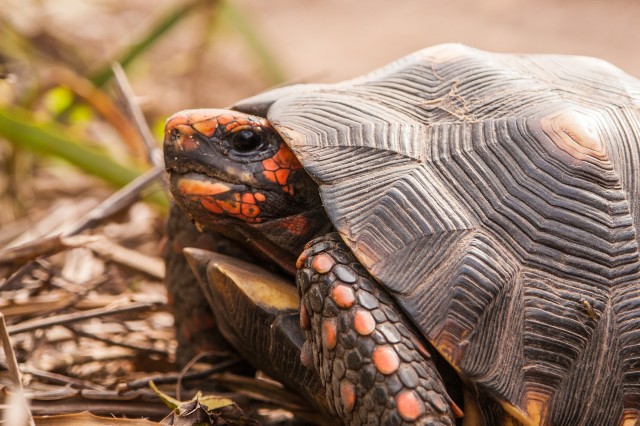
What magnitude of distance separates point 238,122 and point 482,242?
752mm

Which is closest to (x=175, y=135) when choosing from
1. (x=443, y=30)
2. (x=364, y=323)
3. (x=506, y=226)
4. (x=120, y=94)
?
(x=364, y=323)

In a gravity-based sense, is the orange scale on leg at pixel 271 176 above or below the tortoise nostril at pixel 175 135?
below

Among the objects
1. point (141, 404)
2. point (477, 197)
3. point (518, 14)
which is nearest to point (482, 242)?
point (477, 197)

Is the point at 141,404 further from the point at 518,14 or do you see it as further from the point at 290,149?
the point at 518,14

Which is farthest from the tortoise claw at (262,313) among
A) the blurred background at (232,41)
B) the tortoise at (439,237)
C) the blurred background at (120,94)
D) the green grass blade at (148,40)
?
the green grass blade at (148,40)

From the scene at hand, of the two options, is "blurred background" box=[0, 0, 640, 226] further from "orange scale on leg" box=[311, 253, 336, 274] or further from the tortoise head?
"orange scale on leg" box=[311, 253, 336, 274]

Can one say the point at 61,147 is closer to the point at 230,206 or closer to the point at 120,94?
the point at 120,94

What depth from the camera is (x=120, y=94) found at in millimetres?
3562

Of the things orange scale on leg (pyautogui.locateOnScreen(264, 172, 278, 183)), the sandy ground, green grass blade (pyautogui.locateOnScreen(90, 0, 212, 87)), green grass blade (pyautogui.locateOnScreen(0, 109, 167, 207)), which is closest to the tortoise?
orange scale on leg (pyautogui.locateOnScreen(264, 172, 278, 183))

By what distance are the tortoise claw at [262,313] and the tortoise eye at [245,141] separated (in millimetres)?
326

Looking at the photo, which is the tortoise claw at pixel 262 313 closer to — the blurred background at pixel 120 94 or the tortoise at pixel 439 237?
the tortoise at pixel 439 237

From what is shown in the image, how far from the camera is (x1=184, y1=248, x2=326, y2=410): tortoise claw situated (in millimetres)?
2088

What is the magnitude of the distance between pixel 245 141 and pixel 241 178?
0.36 ft

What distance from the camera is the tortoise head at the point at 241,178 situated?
216 cm
